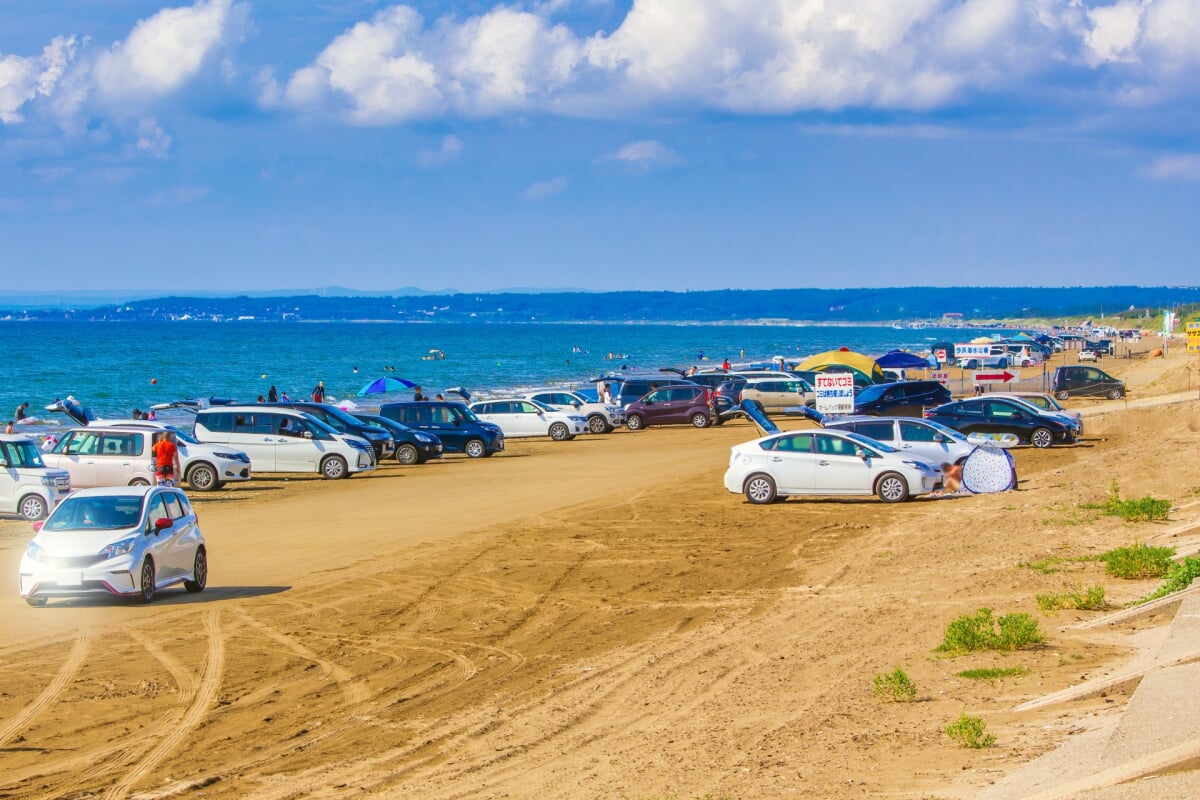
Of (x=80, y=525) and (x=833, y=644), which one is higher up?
(x=80, y=525)

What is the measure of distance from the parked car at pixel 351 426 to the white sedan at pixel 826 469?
43.9 ft

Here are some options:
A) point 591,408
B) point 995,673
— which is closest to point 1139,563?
point 995,673

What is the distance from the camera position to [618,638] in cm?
1443

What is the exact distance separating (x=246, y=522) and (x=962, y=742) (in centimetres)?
1857

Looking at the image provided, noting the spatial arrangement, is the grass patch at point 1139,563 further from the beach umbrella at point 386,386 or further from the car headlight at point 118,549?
the beach umbrella at point 386,386

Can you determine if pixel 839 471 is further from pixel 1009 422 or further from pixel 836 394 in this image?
pixel 1009 422

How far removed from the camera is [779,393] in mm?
52656

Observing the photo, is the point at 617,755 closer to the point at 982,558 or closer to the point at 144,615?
the point at 144,615

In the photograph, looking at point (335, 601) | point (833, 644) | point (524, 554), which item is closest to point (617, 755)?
point (833, 644)

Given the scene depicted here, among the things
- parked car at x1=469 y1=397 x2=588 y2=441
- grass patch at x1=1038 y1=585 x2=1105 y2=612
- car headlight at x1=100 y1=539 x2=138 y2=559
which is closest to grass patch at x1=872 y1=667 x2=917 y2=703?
grass patch at x1=1038 y1=585 x2=1105 y2=612

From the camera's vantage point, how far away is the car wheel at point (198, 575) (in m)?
17.7

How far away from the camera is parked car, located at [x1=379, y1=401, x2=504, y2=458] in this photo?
39688 mm

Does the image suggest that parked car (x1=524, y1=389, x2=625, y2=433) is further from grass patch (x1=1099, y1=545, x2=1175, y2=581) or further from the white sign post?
grass patch (x1=1099, y1=545, x2=1175, y2=581)

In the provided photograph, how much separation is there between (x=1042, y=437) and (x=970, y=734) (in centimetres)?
2896
